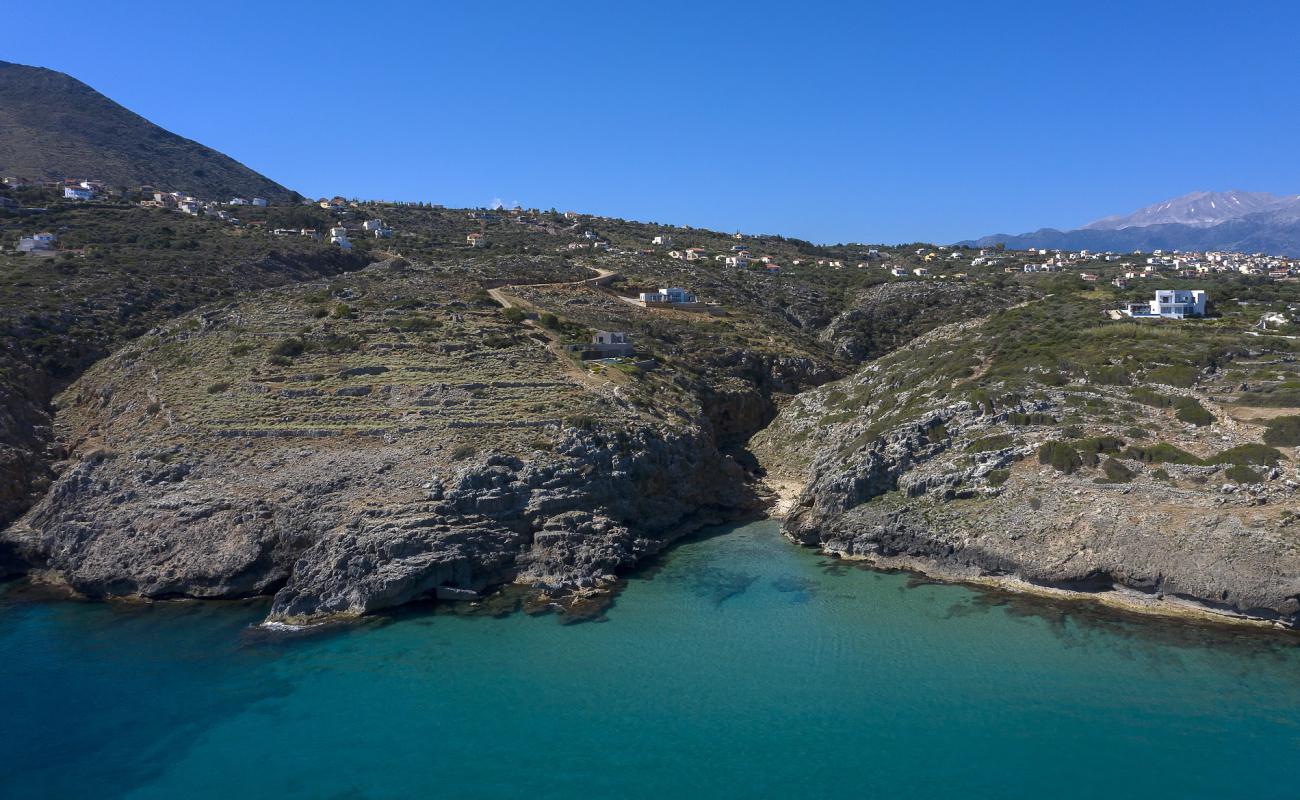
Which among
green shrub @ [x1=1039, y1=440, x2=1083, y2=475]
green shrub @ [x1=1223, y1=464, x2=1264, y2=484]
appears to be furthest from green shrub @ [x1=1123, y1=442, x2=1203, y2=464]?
green shrub @ [x1=1039, y1=440, x2=1083, y2=475]

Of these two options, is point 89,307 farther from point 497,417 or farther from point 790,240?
point 790,240

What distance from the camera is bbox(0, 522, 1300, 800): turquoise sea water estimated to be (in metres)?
20.6

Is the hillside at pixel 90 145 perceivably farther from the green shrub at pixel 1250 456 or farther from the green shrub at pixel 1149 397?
the green shrub at pixel 1250 456

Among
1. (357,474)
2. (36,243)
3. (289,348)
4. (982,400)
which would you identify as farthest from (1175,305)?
(36,243)

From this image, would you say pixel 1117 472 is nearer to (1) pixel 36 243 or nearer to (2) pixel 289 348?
(2) pixel 289 348

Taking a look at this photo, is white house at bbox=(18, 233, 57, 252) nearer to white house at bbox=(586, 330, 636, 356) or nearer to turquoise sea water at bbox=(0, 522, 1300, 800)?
turquoise sea water at bbox=(0, 522, 1300, 800)

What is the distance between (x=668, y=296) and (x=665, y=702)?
4602cm

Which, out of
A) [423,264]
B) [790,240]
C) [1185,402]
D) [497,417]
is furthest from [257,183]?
[1185,402]

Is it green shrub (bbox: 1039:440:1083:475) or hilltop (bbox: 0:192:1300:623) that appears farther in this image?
green shrub (bbox: 1039:440:1083:475)

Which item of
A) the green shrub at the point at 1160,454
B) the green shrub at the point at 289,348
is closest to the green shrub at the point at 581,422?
the green shrub at the point at 289,348

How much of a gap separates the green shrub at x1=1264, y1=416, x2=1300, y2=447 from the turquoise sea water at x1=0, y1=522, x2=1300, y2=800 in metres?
8.61

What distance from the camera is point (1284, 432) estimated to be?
30.3m

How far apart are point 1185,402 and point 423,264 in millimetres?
56661

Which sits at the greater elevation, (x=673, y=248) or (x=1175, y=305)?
(x=673, y=248)
